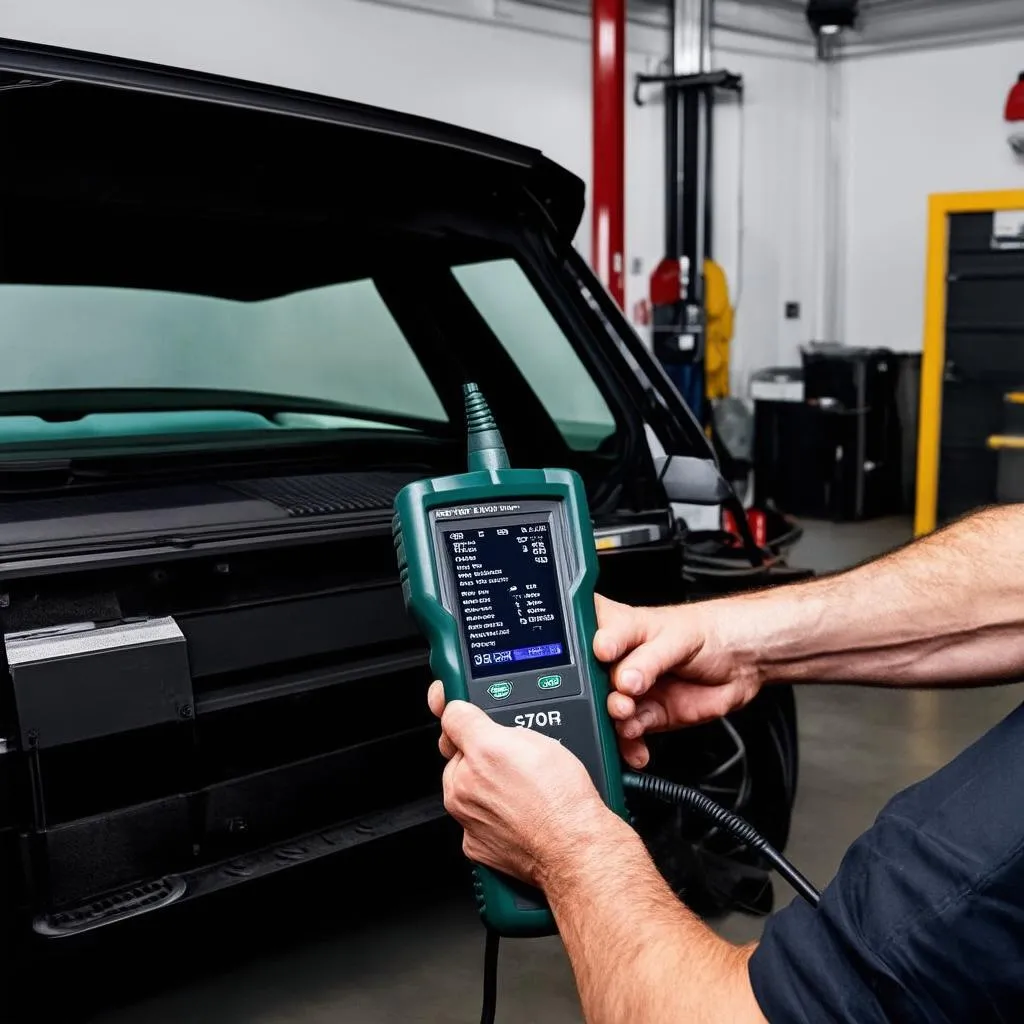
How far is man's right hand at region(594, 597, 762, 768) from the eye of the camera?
1.27 meters

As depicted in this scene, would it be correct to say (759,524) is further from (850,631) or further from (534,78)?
(534,78)

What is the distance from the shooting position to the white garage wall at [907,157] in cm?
871

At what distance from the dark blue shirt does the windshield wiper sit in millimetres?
1696

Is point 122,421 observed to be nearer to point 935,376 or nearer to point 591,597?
point 591,597

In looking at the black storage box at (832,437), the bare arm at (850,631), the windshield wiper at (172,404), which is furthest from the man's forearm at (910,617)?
the black storage box at (832,437)

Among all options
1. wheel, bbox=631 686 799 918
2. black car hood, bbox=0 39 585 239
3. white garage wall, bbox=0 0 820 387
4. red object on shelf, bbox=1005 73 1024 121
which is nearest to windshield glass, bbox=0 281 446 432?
black car hood, bbox=0 39 585 239

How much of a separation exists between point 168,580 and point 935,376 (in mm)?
6608

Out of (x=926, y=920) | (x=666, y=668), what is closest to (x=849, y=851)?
(x=926, y=920)

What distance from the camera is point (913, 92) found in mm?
9047

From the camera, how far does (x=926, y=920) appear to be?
0.81 m

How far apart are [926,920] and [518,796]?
40cm

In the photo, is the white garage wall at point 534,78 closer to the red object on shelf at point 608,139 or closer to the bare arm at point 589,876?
the red object on shelf at point 608,139

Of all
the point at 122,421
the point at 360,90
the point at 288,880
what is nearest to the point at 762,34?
the point at 360,90

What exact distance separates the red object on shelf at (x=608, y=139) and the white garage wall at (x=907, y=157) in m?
3.08
